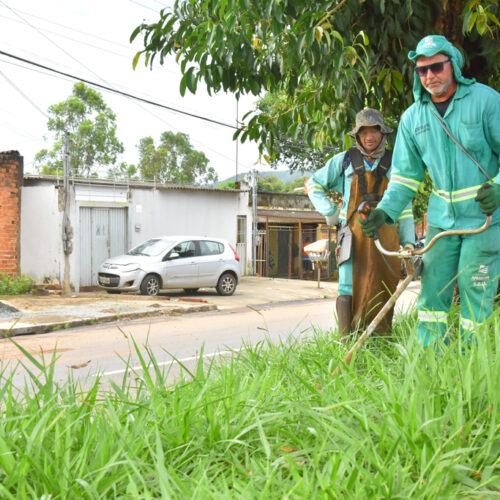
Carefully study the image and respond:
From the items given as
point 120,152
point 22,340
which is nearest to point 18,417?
point 22,340

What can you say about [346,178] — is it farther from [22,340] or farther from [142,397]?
[22,340]

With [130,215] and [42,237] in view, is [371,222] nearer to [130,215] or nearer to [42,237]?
[42,237]

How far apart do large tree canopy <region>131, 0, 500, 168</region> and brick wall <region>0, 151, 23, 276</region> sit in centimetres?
1250

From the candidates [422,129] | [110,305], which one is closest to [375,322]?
[422,129]

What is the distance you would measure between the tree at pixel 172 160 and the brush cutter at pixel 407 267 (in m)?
49.1

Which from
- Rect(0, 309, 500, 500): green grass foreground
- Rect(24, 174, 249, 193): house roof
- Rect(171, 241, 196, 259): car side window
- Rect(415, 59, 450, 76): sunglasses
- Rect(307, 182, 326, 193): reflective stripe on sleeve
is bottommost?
Rect(0, 309, 500, 500): green grass foreground

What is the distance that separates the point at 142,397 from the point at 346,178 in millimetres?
2554

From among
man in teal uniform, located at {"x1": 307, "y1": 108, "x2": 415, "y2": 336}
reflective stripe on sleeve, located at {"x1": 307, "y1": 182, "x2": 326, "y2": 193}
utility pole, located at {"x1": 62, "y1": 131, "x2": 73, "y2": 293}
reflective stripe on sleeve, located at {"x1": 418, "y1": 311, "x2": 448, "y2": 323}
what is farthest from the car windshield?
reflective stripe on sleeve, located at {"x1": 418, "y1": 311, "x2": 448, "y2": 323}

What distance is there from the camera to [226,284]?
707 inches

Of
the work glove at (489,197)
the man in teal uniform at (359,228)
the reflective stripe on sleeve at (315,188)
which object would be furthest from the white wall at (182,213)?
the work glove at (489,197)

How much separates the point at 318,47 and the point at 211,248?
1336cm

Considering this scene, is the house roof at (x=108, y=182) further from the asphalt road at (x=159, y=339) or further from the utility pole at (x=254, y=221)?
the asphalt road at (x=159, y=339)

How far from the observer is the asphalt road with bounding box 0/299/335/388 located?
7.03m

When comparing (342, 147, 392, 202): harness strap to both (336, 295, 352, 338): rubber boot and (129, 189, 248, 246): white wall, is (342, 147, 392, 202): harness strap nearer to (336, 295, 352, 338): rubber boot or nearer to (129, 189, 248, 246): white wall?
(336, 295, 352, 338): rubber boot
